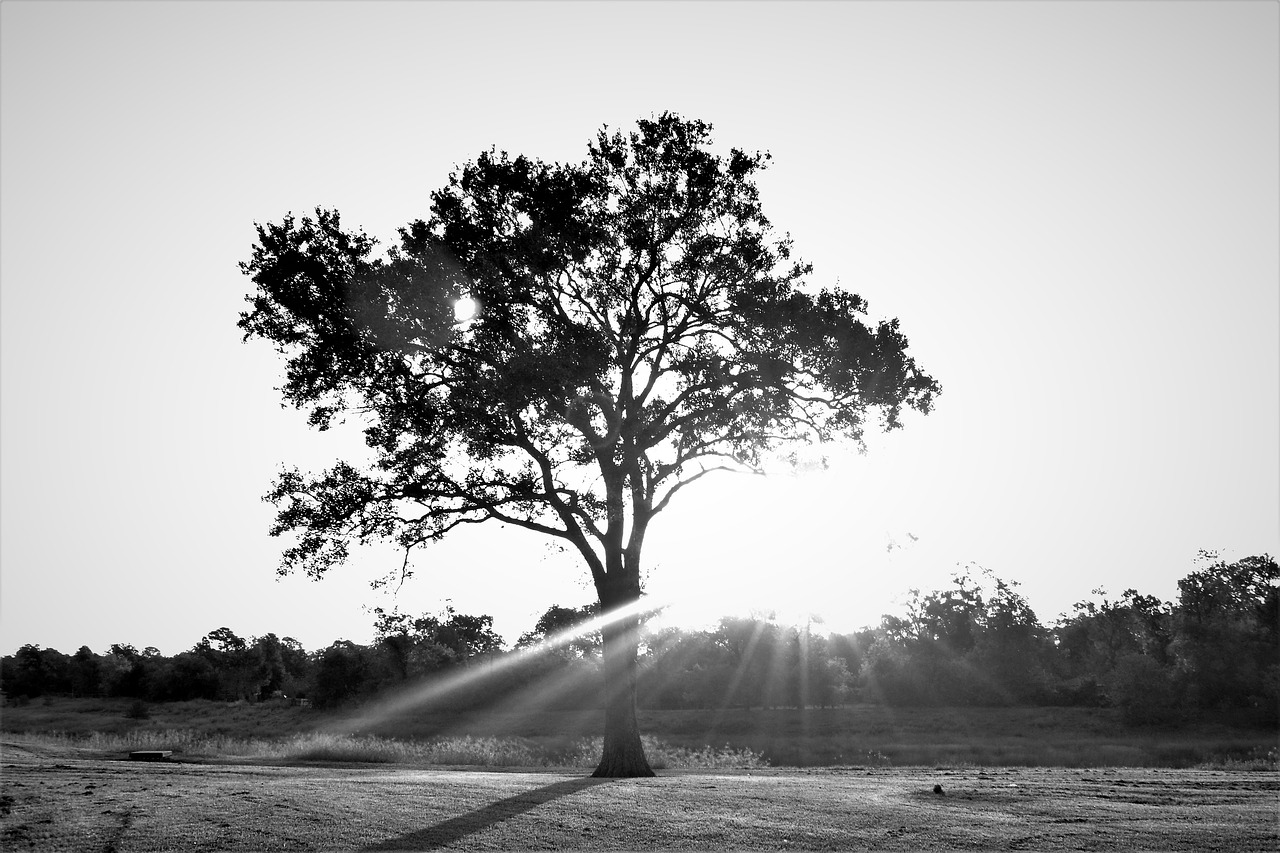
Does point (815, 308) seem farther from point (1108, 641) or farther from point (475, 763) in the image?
point (1108, 641)

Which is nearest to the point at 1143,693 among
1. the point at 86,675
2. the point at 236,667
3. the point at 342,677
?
the point at 342,677

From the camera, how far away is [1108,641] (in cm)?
8700

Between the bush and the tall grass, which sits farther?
the bush

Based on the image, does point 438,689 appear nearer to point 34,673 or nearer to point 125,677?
point 125,677

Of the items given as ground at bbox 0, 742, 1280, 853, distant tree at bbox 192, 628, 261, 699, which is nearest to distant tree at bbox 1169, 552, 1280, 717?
ground at bbox 0, 742, 1280, 853

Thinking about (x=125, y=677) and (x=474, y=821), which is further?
(x=125, y=677)

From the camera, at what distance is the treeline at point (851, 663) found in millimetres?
66312

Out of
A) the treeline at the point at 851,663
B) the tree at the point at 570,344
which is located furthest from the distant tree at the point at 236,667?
the tree at the point at 570,344

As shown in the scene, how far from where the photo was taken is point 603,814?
11.6 meters

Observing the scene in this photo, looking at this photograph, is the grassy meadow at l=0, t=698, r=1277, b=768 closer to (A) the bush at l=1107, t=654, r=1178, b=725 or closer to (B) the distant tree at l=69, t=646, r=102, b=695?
(A) the bush at l=1107, t=654, r=1178, b=725

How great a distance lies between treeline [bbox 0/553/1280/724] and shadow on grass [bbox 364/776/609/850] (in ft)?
154

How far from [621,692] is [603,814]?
26.2ft

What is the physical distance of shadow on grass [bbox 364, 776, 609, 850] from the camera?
9367mm

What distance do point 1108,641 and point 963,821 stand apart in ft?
296
